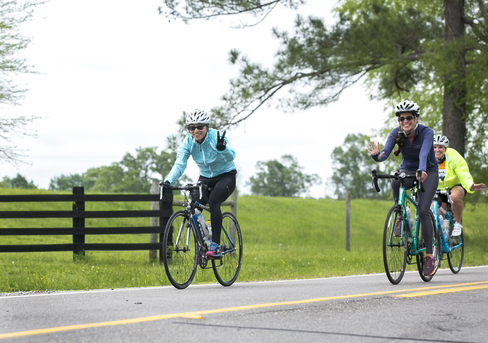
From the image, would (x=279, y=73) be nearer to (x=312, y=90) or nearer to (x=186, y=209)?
(x=312, y=90)

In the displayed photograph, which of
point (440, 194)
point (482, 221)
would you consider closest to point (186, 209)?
point (440, 194)

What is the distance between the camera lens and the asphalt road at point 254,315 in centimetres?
→ 466

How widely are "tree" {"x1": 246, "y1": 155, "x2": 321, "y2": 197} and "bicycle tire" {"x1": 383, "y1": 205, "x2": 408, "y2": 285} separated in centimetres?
9924

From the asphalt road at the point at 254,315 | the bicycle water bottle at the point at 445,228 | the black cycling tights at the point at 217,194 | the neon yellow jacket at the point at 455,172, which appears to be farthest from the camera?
the neon yellow jacket at the point at 455,172

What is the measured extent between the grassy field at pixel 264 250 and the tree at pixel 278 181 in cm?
5990

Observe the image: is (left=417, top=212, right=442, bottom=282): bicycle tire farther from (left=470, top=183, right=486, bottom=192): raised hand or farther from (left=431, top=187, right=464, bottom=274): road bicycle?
(left=470, top=183, right=486, bottom=192): raised hand

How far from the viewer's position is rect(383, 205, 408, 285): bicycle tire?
8469 millimetres

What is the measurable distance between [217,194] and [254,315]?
305 centimetres

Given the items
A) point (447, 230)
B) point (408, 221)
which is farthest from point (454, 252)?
point (408, 221)

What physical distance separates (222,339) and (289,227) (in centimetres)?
3049

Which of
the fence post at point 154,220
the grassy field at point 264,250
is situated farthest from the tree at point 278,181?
the fence post at point 154,220

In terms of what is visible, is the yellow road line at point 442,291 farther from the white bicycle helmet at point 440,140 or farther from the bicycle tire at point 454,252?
the white bicycle helmet at point 440,140

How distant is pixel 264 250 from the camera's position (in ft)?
69.6

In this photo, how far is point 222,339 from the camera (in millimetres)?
4492
